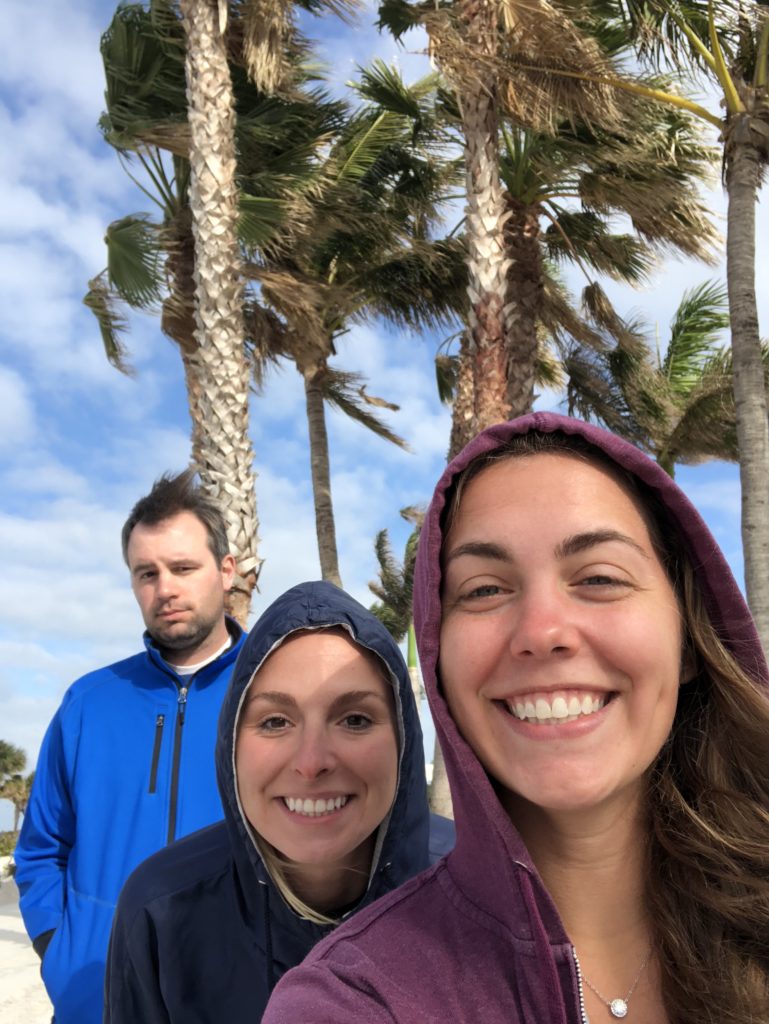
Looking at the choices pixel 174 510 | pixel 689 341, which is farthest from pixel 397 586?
pixel 174 510

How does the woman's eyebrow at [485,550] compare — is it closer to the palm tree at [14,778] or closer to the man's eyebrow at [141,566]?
the man's eyebrow at [141,566]

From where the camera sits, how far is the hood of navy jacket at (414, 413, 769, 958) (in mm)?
1223

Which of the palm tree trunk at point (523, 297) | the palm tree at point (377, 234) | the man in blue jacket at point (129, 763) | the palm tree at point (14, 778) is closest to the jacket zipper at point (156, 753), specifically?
the man in blue jacket at point (129, 763)

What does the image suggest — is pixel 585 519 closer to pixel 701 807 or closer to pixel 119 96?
pixel 701 807

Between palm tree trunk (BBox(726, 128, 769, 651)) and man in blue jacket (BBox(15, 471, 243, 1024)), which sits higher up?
palm tree trunk (BBox(726, 128, 769, 651))

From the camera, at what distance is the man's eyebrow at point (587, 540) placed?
131 centimetres

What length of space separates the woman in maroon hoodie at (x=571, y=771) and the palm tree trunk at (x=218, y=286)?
622 centimetres

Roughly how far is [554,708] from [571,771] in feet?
0.28

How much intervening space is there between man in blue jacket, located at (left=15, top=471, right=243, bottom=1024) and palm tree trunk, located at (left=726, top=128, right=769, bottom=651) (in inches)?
260

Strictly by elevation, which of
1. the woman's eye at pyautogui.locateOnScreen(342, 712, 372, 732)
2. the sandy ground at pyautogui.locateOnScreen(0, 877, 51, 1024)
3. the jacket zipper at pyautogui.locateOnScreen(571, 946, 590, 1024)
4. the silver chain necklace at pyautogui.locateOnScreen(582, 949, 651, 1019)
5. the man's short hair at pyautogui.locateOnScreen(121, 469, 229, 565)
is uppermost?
the man's short hair at pyautogui.locateOnScreen(121, 469, 229, 565)

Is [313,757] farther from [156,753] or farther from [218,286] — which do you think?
[218,286]

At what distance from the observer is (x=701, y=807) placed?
4.79ft

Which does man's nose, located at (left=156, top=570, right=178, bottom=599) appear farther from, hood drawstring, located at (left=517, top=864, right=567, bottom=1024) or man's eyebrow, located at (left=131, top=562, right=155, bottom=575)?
hood drawstring, located at (left=517, top=864, right=567, bottom=1024)

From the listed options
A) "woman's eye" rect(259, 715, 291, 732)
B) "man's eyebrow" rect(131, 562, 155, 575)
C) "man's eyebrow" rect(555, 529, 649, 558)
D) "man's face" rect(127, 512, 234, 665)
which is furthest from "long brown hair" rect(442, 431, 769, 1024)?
"man's eyebrow" rect(131, 562, 155, 575)
